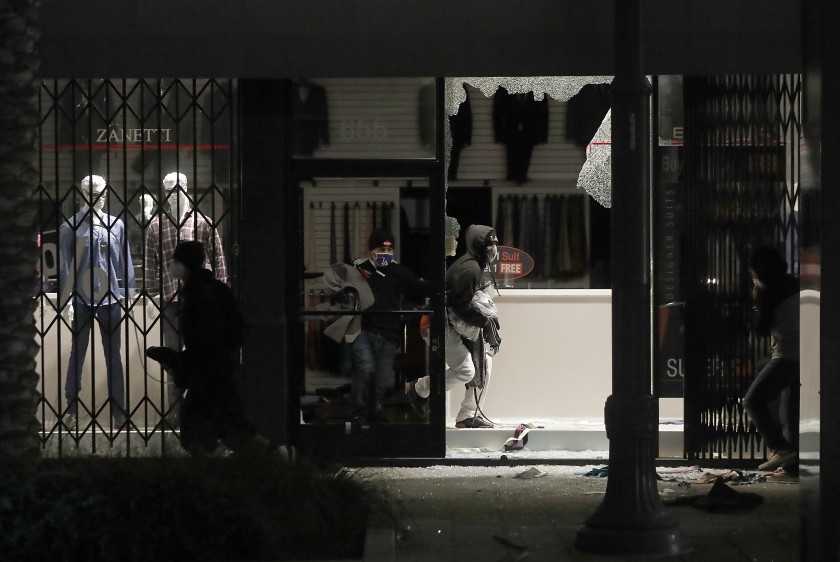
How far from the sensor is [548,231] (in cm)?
1333

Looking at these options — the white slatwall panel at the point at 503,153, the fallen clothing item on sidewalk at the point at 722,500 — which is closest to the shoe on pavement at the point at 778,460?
the fallen clothing item on sidewalk at the point at 722,500

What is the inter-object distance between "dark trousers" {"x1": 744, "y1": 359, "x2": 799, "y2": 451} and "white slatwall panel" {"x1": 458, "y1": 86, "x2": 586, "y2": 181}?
10.3 feet

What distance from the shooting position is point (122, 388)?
448 inches

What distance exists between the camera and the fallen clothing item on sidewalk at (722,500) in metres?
9.36

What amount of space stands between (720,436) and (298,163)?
4065mm

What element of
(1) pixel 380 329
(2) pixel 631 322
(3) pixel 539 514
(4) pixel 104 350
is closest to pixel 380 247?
(1) pixel 380 329

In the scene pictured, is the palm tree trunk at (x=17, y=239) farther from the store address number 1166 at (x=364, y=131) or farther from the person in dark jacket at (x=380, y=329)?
the person in dark jacket at (x=380, y=329)

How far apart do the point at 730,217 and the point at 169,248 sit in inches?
179

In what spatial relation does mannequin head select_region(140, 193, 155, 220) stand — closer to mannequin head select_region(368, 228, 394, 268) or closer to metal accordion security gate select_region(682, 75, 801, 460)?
mannequin head select_region(368, 228, 394, 268)

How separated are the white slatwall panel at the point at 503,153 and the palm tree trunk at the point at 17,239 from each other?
648 cm

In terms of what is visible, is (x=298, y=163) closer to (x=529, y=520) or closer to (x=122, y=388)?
(x=122, y=388)

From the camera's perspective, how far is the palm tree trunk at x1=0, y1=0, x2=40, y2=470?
22.1 ft

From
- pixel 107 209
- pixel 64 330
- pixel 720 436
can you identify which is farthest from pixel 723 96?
pixel 64 330

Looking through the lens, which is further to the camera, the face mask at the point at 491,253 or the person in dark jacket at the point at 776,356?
the face mask at the point at 491,253
